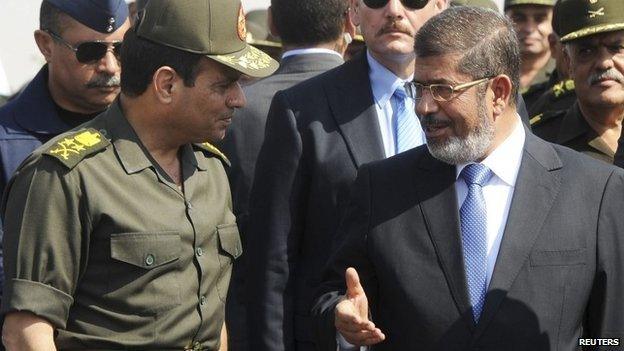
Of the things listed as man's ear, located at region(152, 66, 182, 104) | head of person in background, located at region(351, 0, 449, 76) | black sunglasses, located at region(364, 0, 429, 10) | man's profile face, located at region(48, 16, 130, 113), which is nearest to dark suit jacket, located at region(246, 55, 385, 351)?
head of person in background, located at region(351, 0, 449, 76)

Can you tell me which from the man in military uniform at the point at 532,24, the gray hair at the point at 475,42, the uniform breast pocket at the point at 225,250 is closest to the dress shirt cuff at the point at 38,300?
the uniform breast pocket at the point at 225,250

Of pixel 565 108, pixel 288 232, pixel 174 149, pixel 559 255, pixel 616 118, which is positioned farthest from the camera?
pixel 565 108

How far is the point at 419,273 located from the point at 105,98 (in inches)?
66.5

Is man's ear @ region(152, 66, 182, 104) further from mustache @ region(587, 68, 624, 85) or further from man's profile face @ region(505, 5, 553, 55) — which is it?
man's profile face @ region(505, 5, 553, 55)

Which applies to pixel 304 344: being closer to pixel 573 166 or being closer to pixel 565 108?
pixel 573 166

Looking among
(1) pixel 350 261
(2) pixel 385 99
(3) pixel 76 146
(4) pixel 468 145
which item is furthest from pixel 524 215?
(3) pixel 76 146

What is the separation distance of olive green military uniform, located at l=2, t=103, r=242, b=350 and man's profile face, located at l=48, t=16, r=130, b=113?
0.89 meters

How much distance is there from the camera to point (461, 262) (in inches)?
169

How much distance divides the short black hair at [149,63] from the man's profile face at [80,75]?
885 mm

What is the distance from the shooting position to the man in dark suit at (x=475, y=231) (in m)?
4.24

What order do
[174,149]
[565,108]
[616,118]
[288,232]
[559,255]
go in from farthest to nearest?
[565,108]
[616,118]
[288,232]
[174,149]
[559,255]

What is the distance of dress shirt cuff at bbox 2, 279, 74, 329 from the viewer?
414 centimetres

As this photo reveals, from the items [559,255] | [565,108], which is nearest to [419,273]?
[559,255]

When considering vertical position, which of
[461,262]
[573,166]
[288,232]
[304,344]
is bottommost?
[304,344]
